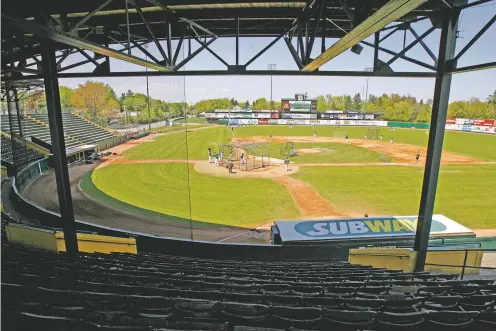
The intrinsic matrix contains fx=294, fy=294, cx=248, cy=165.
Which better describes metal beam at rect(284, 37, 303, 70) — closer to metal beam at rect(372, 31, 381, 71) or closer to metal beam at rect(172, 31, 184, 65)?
metal beam at rect(372, 31, 381, 71)

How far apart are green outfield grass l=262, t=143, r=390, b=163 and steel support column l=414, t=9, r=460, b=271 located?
19894 millimetres

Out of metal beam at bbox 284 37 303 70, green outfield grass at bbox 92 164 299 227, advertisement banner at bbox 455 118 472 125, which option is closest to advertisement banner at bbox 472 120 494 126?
advertisement banner at bbox 455 118 472 125

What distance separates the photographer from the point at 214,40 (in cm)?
745

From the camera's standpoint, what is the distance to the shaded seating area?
10.7ft

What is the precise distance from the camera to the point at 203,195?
16.8 meters

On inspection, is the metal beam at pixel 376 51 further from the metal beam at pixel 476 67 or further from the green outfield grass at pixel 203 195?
the green outfield grass at pixel 203 195

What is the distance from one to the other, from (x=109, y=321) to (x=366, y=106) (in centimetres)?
8244

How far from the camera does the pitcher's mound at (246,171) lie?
21.0m

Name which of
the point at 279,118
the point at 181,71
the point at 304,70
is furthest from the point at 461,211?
the point at 279,118

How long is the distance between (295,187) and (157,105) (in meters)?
23.6

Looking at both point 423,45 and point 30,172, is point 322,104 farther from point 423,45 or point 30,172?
point 423,45

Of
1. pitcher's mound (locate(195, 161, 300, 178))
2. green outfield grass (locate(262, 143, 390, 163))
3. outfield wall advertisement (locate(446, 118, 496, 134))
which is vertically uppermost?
outfield wall advertisement (locate(446, 118, 496, 134))

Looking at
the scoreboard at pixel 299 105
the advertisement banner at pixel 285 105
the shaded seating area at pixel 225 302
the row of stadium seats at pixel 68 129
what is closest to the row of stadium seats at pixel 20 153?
the row of stadium seats at pixel 68 129

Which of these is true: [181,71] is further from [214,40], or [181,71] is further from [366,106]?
[366,106]
